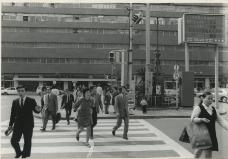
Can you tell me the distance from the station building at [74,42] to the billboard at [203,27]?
136ft

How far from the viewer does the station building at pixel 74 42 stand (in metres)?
67.2

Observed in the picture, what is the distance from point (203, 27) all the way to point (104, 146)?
52.9ft

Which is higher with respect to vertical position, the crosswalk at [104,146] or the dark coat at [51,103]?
the dark coat at [51,103]

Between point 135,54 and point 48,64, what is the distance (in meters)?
14.6

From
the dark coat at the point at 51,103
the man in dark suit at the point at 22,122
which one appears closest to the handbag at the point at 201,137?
the man in dark suit at the point at 22,122

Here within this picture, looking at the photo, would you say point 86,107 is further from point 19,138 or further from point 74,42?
point 74,42

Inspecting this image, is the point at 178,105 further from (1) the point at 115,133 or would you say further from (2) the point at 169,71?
(2) the point at 169,71

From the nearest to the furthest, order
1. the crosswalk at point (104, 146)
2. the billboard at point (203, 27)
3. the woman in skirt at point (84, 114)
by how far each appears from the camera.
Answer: the crosswalk at point (104, 146) < the woman in skirt at point (84, 114) < the billboard at point (203, 27)

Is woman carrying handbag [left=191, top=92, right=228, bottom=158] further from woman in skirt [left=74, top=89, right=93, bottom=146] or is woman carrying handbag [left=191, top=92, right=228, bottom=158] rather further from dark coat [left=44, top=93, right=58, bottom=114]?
dark coat [left=44, top=93, right=58, bottom=114]

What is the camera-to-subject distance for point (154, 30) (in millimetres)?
69500

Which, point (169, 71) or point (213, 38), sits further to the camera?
point (169, 71)

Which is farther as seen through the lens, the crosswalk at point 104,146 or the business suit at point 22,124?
the crosswalk at point 104,146

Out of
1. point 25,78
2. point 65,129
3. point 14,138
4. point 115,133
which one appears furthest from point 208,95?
point 25,78

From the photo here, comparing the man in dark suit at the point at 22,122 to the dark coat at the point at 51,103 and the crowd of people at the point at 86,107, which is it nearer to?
the crowd of people at the point at 86,107
